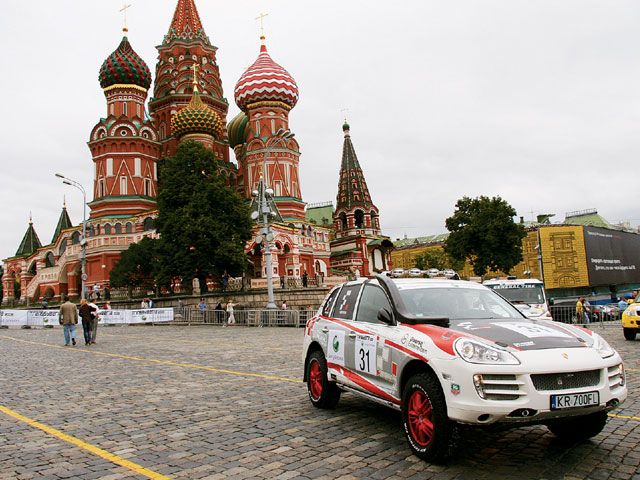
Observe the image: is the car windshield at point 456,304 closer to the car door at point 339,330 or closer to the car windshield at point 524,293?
the car door at point 339,330

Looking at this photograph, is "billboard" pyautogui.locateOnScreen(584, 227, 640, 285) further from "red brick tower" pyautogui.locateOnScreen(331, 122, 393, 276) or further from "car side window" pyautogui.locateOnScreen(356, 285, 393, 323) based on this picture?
"car side window" pyautogui.locateOnScreen(356, 285, 393, 323)

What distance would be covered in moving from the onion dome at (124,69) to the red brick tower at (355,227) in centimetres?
2855

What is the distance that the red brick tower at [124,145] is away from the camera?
5556 cm

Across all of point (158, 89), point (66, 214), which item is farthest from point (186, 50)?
point (66, 214)

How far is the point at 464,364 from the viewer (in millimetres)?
4668

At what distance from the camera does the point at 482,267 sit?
164 feet

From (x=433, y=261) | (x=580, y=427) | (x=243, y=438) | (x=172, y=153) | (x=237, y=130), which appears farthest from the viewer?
(x=433, y=261)

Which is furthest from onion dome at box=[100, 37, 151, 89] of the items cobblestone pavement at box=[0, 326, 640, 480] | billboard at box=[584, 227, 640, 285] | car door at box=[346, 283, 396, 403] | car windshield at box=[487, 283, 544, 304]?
car door at box=[346, 283, 396, 403]

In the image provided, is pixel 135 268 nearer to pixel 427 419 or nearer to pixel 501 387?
pixel 427 419

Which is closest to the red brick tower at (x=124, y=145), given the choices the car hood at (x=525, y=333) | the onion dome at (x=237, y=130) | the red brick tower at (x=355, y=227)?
the onion dome at (x=237, y=130)

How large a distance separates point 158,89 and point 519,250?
4472 centimetres

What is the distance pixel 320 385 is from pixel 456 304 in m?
2.20

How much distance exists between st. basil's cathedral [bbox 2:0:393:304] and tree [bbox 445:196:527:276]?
51.3ft

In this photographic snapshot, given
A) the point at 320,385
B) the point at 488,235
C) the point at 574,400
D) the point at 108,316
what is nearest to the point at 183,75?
the point at 108,316
